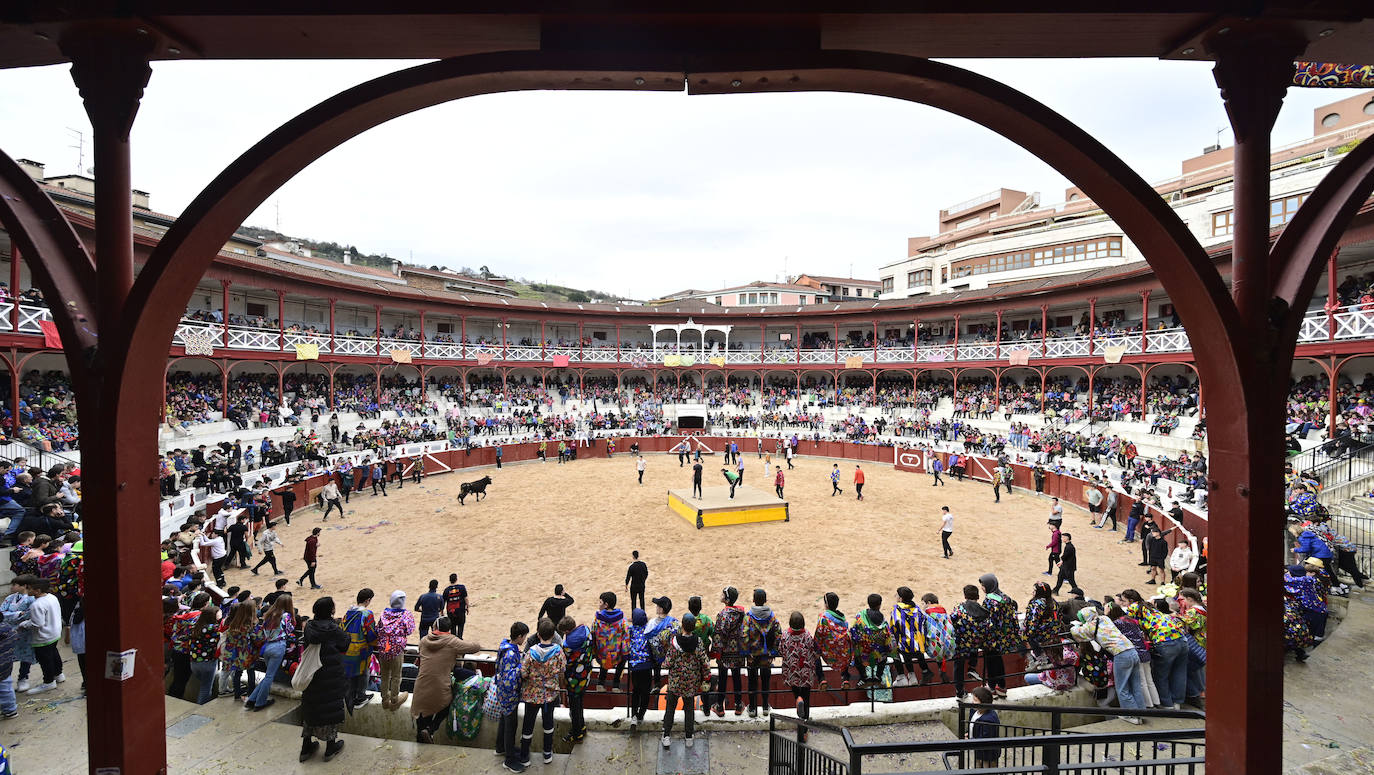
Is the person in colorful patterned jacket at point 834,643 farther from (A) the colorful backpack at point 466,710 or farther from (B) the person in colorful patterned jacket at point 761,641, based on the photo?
(A) the colorful backpack at point 466,710

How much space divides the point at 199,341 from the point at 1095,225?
53560 mm

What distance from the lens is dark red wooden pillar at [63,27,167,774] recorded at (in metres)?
2.86

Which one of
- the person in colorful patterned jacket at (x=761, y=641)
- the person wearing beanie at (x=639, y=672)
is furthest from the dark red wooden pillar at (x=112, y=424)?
the person in colorful patterned jacket at (x=761, y=641)

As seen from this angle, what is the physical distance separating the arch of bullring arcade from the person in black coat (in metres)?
2.45

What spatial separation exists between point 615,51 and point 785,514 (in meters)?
17.7

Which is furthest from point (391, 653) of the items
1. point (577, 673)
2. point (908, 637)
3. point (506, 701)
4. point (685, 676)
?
point (908, 637)

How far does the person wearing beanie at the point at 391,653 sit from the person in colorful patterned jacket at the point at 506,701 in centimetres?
127

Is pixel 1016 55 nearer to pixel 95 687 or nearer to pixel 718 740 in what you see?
pixel 95 687

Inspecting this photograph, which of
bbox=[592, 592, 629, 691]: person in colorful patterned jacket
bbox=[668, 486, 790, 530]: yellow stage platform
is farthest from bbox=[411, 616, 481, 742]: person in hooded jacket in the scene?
bbox=[668, 486, 790, 530]: yellow stage platform

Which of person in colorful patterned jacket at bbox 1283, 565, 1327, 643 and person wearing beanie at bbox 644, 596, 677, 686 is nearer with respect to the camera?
person wearing beanie at bbox 644, 596, 677, 686

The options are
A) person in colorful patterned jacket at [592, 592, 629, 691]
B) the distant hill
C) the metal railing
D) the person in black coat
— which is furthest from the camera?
the distant hill

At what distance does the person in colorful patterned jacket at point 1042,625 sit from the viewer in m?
7.23

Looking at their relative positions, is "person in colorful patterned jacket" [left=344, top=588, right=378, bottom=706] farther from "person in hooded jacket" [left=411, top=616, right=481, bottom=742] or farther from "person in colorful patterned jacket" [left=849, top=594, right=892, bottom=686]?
"person in colorful patterned jacket" [left=849, top=594, right=892, bottom=686]

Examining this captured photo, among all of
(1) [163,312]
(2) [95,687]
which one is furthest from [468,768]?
(1) [163,312]
